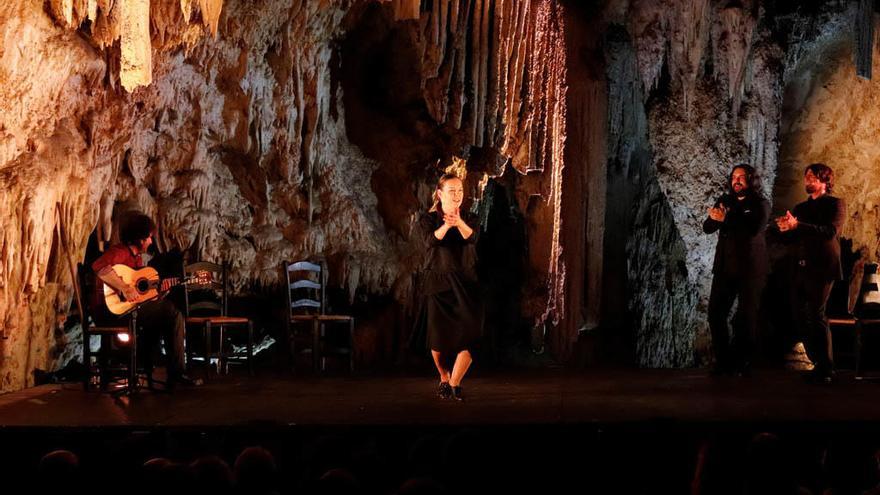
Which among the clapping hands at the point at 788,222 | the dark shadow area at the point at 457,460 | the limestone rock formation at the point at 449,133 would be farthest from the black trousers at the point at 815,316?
the limestone rock formation at the point at 449,133

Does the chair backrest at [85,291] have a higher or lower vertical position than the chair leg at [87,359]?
higher

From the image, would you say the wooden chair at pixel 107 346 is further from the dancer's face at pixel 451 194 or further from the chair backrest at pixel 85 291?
the dancer's face at pixel 451 194

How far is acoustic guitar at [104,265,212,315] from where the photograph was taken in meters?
5.68

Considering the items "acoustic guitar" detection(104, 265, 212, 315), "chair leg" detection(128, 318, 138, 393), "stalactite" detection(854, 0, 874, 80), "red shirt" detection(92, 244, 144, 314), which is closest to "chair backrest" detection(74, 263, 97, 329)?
"red shirt" detection(92, 244, 144, 314)

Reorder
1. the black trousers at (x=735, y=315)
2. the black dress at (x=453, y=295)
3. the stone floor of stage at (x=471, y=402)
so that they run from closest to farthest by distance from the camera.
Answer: the stone floor of stage at (x=471, y=402)
the black dress at (x=453, y=295)
the black trousers at (x=735, y=315)

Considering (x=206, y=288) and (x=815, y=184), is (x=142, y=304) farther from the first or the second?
(x=815, y=184)

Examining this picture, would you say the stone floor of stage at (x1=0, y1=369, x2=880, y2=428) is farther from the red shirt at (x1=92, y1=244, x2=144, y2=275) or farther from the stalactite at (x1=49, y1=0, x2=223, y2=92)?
the stalactite at (x1=49, y1=0, x2=223, y2=92)

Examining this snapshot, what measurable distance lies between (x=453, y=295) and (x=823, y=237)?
226 cm

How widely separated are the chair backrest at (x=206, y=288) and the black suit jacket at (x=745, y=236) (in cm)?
317

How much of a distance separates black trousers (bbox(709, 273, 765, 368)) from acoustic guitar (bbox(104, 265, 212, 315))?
3231 millimetres

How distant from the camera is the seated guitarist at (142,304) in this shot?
569 cm

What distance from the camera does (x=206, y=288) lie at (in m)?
6.85

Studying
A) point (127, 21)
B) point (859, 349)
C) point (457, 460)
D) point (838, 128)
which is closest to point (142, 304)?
point (127, 21)

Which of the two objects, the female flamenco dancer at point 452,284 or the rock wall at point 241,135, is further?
the rock wall at point 241,135
